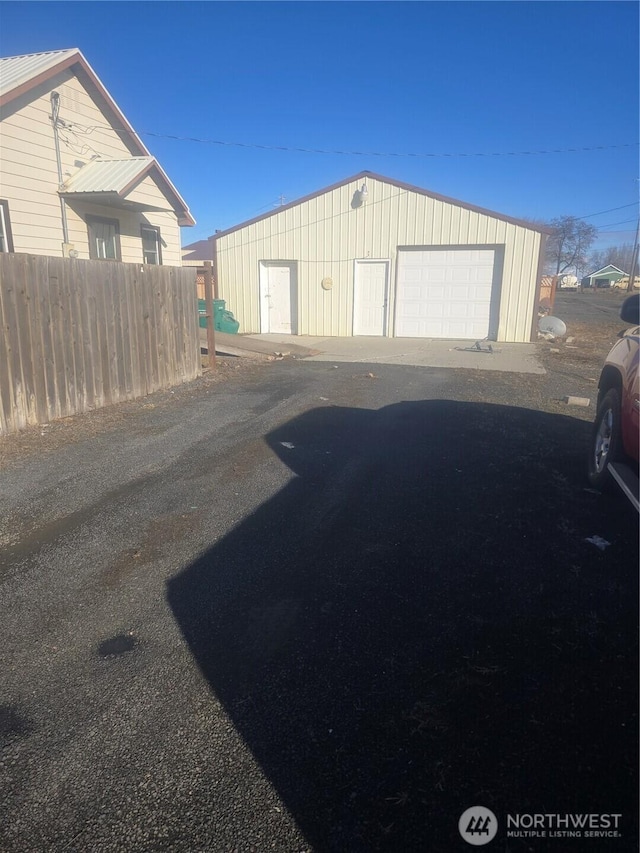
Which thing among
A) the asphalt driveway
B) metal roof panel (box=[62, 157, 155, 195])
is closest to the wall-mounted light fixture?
metal roof panel (box=[62, 157, 155, 195])

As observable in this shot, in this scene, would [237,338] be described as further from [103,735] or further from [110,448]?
[103,735]

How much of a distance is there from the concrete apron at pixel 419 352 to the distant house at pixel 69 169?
441 cm

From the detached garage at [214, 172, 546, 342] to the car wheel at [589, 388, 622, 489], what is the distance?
43.8 feet

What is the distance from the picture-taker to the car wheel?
14.4 feet

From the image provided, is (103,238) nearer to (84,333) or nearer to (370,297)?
(84,333)

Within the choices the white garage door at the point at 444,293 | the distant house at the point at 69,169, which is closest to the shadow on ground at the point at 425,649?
the distant house at the point at 69,169

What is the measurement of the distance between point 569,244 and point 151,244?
251 ft

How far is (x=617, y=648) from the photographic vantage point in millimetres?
2822

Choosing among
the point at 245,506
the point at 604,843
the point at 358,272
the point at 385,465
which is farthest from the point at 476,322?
the point at 604,843

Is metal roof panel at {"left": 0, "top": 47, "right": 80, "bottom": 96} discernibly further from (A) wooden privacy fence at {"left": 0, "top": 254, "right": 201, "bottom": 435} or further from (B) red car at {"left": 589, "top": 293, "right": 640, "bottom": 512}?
(B) red car at {"left": 589, "top": 293, "right": 640, "bottom": 512}

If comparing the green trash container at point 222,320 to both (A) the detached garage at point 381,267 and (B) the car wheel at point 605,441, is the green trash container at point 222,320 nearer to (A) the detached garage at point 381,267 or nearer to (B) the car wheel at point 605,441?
(A) the detached garage at point 381,267

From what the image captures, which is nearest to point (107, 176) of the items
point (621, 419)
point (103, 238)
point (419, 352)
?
point (103, 238)

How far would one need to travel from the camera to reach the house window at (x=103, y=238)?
11.3m

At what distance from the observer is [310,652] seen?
9.22ft
